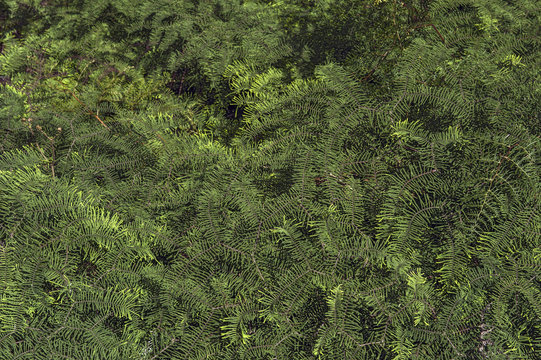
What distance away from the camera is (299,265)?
79cm

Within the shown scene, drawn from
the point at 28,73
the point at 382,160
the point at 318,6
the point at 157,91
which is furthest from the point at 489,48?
the point at 28,73

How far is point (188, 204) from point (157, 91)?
0.73m

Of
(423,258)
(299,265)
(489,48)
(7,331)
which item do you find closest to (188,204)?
(299,265)

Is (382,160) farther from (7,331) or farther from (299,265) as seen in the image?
(7,331)

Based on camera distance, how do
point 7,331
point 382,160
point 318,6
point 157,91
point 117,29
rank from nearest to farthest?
1. point 7,331
2. point 382,160
3. point 318,6
4. point 157,91
5. point 117,29

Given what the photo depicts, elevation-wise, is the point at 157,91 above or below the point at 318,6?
below

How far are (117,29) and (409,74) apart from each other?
1.33m

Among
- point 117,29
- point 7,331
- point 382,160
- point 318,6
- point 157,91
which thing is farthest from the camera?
point 117,29

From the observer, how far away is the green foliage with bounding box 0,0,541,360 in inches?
29.7

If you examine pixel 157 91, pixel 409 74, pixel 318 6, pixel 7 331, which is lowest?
pixel 7 331

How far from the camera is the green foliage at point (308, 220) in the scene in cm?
75

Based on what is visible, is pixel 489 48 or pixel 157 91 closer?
pixel 489 48

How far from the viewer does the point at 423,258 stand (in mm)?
824

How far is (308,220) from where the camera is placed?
2.78 feet
